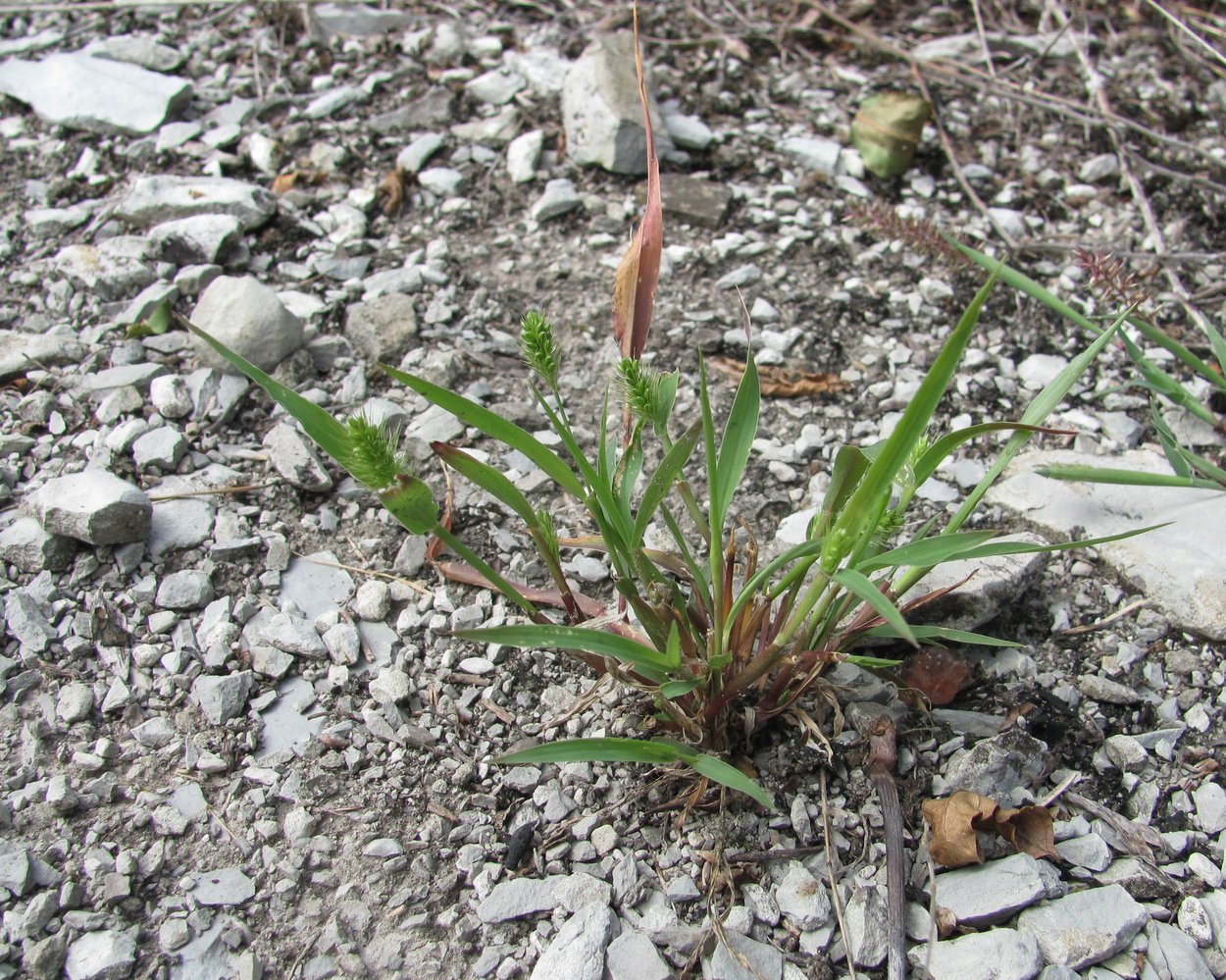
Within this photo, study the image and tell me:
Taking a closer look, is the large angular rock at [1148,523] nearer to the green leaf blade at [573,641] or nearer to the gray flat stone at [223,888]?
the green leaf blade at [573,641]

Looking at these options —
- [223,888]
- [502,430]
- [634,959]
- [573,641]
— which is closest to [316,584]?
[223,888]

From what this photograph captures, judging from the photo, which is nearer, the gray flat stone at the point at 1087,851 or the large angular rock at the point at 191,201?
the gray flat stone at the point at 1087,851

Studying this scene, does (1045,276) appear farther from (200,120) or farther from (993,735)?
(200,120)

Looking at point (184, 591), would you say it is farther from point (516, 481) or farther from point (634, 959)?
point (634, 959)

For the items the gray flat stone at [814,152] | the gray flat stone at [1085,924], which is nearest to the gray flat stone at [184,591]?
the gray flat stone at [1085,924]

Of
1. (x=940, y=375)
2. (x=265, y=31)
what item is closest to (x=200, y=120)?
(x=265, y=31)

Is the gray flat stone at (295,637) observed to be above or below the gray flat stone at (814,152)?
below

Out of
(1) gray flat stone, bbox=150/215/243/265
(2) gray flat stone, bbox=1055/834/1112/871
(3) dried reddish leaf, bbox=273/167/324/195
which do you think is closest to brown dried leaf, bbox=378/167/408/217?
(3) dried reddish leaf, bbox=273/167/324/195

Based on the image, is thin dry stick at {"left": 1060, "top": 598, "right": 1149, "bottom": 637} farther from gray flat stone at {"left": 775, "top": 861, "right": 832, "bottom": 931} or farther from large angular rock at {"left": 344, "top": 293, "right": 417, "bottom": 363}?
large angular rock at {"left": 344, "top": 293, "right": 417, "bottom": 363}
